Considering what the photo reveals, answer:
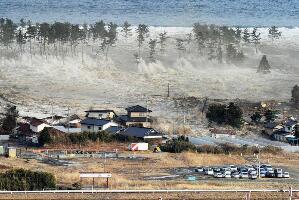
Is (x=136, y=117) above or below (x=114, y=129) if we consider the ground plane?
above

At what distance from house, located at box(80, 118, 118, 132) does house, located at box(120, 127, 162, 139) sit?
1.79 metres

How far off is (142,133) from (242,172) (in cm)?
1070

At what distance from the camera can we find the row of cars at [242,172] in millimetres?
39812

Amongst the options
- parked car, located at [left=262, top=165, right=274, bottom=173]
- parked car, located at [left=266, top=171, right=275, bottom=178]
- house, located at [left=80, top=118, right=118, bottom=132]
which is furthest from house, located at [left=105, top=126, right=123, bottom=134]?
parked car, located at [left=266, top=171, right=275, bottom=178]

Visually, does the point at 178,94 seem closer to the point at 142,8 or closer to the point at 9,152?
the point at 9,152

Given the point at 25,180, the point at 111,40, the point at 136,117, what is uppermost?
the point at 111,40

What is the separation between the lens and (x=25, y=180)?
35.1m

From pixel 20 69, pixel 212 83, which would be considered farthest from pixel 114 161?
pixel 20 69

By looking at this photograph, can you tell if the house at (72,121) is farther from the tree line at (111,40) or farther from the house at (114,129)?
the tree line at (111,40)

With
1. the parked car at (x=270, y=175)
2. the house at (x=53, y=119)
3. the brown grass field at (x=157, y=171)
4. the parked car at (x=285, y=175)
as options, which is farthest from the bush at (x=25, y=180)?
the house at (x=53, y=119)

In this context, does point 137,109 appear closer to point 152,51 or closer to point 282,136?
point 282,136

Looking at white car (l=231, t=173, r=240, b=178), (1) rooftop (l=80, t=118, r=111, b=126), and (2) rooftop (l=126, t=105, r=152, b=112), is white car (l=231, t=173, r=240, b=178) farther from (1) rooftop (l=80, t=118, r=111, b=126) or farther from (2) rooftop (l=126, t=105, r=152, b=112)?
(2) rooftop (l=126, t=105, r=152, b=112)

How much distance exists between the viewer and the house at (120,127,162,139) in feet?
161

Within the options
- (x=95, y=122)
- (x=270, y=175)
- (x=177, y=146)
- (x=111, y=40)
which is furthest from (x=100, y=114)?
(x=111, y=40)
